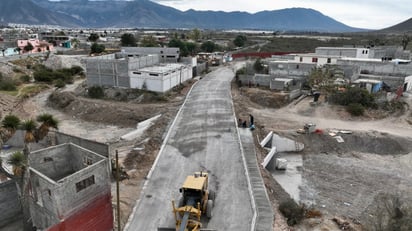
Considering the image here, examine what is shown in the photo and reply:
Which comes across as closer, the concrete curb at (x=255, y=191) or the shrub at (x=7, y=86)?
the concrete curb at (x=255, y=191)

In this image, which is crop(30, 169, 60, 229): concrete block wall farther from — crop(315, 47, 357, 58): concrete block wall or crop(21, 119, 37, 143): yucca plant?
crop(315, 47, 357, 58): concrete block wall

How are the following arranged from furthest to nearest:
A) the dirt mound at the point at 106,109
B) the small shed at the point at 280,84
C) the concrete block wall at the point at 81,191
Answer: the small shed at the point at 280,84, the dirt mound at the point at 106,109, the concrete block wall at the point at 81,191

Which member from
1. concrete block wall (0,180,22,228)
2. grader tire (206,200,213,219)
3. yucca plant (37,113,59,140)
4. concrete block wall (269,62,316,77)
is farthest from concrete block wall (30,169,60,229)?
concrete block wall (269,62,316,77)

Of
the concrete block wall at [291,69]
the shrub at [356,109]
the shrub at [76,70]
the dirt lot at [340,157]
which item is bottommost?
the dirt lot at [340,157]

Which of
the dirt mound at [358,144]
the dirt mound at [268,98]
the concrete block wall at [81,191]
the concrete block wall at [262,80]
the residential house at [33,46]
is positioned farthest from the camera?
the residential house at [33,46]

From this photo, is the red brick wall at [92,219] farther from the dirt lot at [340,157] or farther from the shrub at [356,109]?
the shrub at [356,109]

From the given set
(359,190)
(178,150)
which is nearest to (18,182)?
(178,150)

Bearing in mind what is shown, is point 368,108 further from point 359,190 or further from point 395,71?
point 359,190

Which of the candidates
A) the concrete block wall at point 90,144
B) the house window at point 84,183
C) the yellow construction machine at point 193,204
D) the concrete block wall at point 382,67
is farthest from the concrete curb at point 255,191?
the concrete block wall at point 382,67

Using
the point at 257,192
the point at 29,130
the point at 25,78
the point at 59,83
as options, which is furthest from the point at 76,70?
the point at 257,192

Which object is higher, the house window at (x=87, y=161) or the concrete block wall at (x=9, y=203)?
the house window at (x=87, y=161)

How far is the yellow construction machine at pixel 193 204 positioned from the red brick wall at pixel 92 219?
293 centimetres

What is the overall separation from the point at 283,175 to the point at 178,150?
9532 mm

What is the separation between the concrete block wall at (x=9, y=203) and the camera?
17.9 m
